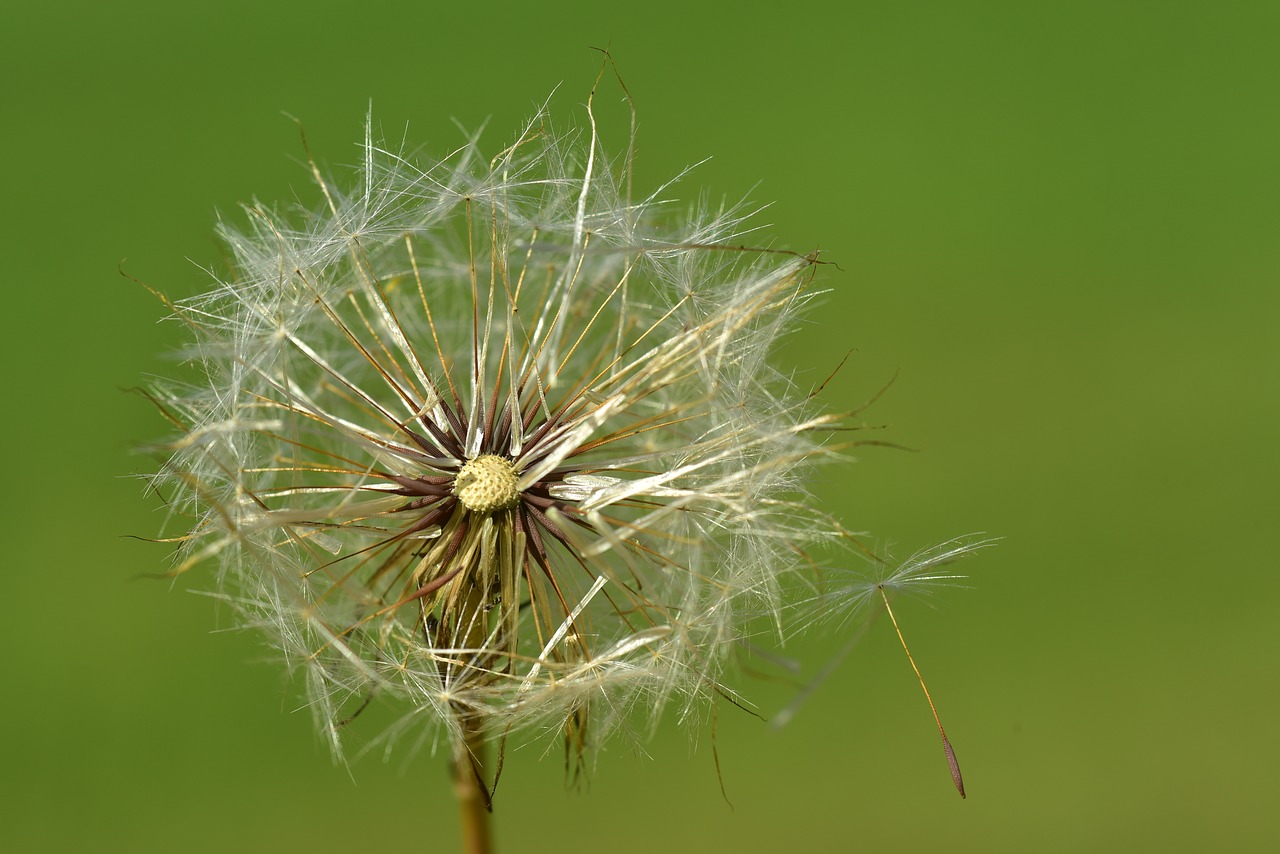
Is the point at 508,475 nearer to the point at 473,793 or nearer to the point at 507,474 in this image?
the point at 507,474

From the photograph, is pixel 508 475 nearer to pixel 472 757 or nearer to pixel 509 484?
pixel 509 484

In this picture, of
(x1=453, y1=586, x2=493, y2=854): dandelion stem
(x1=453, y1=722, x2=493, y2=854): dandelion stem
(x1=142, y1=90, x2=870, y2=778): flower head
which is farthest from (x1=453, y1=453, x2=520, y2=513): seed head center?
(x1=453, y1=722, x2=493, y2=854): dandelion stem

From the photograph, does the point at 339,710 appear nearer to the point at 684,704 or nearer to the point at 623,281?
the point at 684,704

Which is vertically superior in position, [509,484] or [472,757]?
[509,484]

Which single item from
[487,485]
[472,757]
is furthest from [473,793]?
[487,485]

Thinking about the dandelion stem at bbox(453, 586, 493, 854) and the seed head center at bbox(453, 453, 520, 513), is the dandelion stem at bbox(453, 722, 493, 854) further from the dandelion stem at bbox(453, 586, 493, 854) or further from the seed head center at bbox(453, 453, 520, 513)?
the seed head center at bbox(453, 453, 520, 513)

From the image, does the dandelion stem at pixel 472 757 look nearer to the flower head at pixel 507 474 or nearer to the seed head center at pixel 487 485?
the flower head at pixel 507 474
